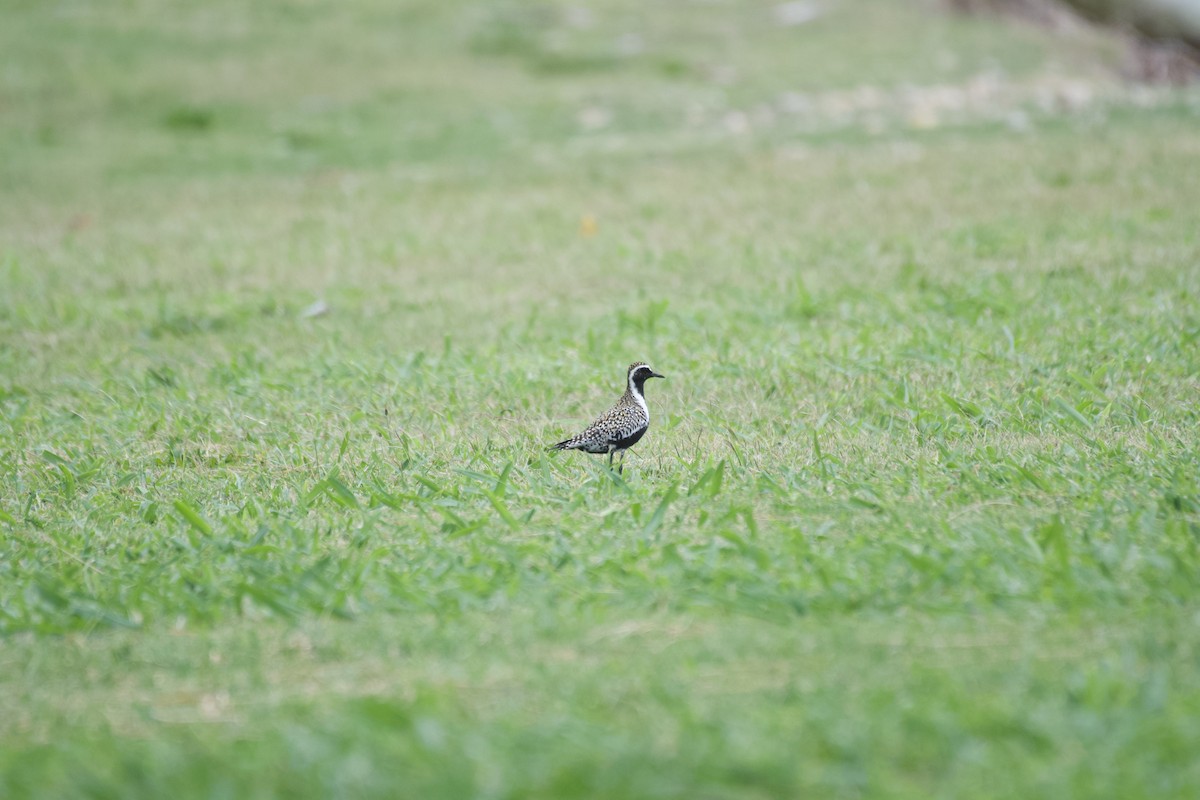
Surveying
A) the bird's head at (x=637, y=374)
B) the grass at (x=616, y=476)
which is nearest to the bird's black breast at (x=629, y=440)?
the grass at (x=616, y=476)

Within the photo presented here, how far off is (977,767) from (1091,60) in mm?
15177

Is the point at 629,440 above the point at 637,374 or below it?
below

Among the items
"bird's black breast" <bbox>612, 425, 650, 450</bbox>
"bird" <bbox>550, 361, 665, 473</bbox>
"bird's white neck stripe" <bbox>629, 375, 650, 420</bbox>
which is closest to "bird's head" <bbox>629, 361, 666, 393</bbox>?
"bird's white neck stripe" <bbox>629, 375, 650, 420</bbox>

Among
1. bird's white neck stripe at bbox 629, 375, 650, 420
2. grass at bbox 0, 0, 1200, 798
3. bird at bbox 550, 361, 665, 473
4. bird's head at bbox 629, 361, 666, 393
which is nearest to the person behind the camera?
grass at bbox 0, 0, 1200, 798

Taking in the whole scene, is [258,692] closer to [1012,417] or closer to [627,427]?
[627,427]

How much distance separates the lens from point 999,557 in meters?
4.54

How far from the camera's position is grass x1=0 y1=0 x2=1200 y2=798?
142 inches

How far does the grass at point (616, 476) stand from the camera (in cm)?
360

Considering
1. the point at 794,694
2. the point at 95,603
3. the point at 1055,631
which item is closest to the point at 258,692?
the point at 95,603

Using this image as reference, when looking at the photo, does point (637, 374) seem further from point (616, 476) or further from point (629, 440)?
point (616, 476)

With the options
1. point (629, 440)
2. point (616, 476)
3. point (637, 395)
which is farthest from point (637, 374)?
point (616, 476)

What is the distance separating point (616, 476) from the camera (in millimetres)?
5539

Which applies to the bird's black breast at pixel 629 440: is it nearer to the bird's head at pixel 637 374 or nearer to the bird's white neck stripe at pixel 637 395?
the bird's white neck stripe at pixel 637 395

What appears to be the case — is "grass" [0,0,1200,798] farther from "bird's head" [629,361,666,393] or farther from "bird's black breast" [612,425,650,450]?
"bird's head" [629,361,666,393]
